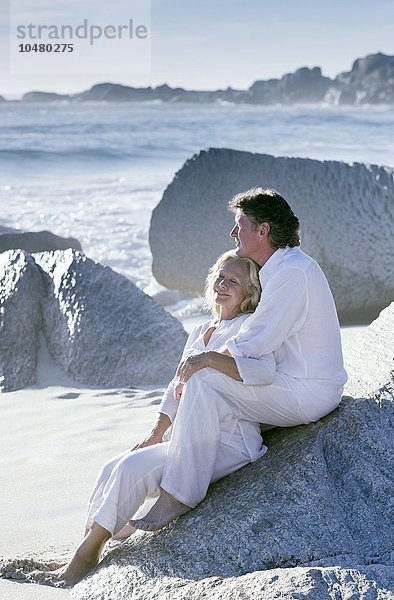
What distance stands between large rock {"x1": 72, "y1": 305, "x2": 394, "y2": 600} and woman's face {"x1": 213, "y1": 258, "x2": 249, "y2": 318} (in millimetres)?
539

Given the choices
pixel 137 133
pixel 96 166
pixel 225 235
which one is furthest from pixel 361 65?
pixel 225 235

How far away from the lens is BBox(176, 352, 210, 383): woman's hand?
138 inches

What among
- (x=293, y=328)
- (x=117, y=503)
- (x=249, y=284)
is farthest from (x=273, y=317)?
(x=117, y=503)

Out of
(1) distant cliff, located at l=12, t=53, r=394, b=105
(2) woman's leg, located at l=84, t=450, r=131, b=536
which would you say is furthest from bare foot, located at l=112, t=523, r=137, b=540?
(1) distant cliff, located at l=12, t=53, r=394, b=105

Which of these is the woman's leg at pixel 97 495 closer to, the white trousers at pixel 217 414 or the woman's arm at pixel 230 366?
the white trousers at pixel 217 414

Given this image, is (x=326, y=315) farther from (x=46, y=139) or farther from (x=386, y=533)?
(x=46, y=139)

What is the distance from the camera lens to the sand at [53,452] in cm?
395

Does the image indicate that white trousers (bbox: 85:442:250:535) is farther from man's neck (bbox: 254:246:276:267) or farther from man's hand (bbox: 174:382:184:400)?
man's neck (bbox: 254:246:276:267)

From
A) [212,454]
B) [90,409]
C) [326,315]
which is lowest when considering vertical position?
[90,409]

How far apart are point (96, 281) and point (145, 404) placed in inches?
45.3

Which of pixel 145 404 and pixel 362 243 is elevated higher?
pixel 362 243

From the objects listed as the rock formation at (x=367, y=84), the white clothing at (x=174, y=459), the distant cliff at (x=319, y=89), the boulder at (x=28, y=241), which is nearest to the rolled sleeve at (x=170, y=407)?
the white clothing at (x=174, y=459)

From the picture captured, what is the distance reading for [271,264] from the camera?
3.66m

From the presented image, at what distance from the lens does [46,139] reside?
29.6 m
